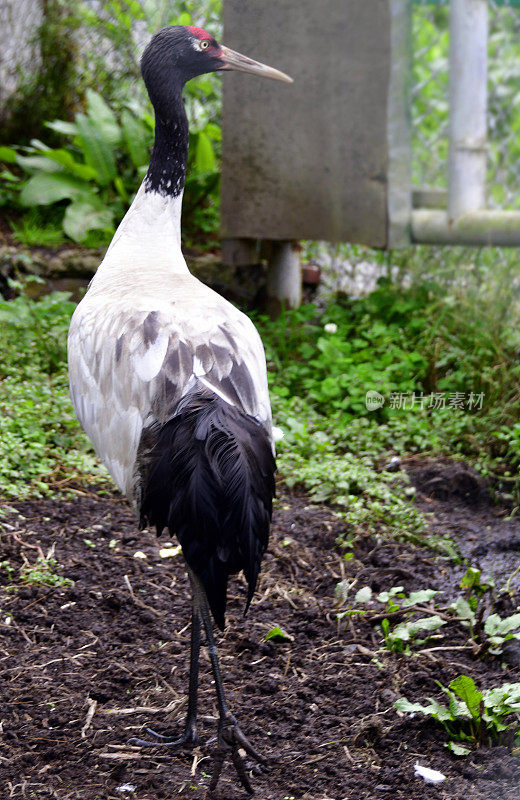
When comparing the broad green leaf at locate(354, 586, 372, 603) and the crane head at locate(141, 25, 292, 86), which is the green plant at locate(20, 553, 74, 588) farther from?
the crane head at locate(141, 25, 292, 86)

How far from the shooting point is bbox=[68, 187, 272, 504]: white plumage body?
2.86 meters

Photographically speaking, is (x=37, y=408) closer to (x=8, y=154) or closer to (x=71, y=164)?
(x=71, y=164)

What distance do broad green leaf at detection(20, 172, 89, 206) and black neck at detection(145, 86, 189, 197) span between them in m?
2.81

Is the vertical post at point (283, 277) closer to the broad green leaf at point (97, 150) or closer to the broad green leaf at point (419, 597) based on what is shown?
the broad green leaf at point (97, 150)

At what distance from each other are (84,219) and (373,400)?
8.40 feet

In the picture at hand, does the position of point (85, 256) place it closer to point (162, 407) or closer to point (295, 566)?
point (295, 566)

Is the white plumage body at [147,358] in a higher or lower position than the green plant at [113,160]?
lower

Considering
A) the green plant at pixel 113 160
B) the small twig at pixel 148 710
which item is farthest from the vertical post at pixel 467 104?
the small twig at pixel 148 710

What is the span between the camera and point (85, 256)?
255 inches

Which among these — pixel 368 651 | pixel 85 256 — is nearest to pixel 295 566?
pixel 368 651

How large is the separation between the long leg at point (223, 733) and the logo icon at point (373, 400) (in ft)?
7.97

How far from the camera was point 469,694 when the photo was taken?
2814mm

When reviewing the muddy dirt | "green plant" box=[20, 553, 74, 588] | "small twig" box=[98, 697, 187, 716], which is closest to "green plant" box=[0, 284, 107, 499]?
the muddy dirt

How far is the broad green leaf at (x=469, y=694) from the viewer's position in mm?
2814
